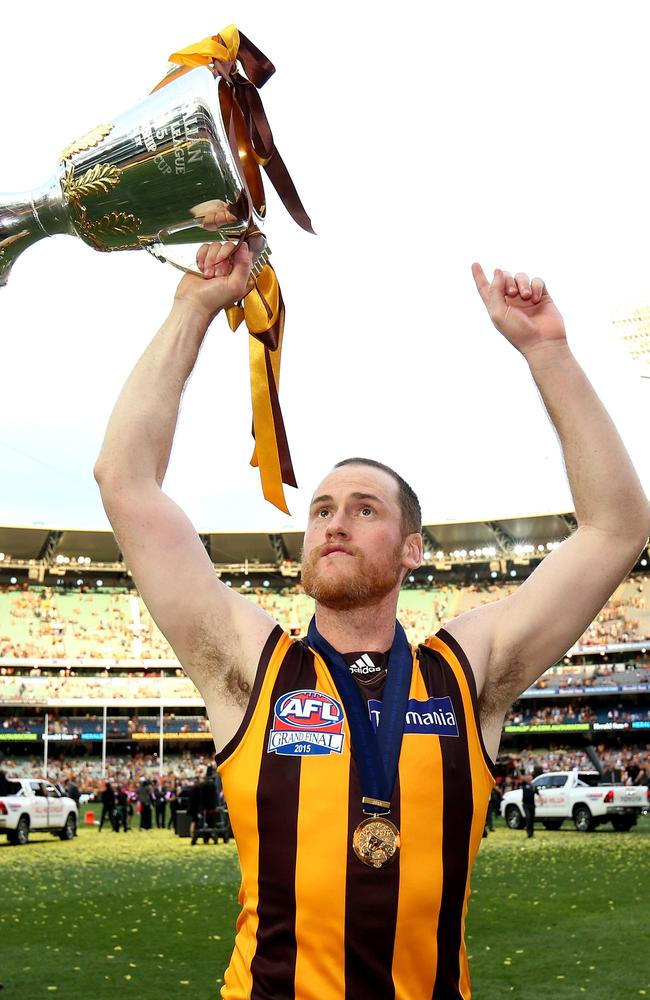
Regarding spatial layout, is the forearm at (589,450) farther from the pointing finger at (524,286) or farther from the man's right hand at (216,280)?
the man's right hand at (216,280)

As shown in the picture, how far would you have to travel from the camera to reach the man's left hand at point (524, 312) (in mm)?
2611

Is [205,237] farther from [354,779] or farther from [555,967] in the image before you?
[555,967]

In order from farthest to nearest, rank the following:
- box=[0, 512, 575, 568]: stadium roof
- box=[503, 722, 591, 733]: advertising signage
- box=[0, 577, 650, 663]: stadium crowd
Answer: box=[0, 512, 575, 568]: stadium roof
box=[0, 577, 650, 663]: stadium crowd
box=[503, 722, 591, 733]: advertising signage

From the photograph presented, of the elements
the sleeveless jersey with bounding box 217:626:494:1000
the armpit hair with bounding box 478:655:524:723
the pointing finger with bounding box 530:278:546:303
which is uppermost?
the pointing finger with bounding box 530:278:546:303

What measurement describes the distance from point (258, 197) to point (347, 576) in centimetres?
93

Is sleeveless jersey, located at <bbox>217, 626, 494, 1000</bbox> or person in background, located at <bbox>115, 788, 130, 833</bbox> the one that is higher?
sleeveless jersey, located at <bbox>217, 626, 494, 1000</bbox>

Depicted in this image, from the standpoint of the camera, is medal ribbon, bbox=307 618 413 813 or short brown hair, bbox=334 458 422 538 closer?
medal ribbon, bbox=307 618 413 813

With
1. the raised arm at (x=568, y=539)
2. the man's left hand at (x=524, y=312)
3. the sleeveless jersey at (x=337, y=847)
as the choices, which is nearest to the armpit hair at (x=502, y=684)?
the raised arm at (x=568, y=539)

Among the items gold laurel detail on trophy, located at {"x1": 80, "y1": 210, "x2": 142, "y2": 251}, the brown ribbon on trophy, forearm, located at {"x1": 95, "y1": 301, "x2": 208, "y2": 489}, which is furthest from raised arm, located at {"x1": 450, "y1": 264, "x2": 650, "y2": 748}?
gold laurel detail on trophy, located at {"x1": 80, "y1": 210, "x2": 142, "y2": 251}

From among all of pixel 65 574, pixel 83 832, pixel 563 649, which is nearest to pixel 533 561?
pixel 65 574

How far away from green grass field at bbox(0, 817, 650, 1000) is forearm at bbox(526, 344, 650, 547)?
5194 millimetres

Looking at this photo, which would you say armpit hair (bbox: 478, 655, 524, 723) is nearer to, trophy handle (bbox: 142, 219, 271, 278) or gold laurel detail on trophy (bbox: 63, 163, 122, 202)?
trophy handle (bbox: 142, 219, 271, 278)

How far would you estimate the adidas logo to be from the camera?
99.3 inches

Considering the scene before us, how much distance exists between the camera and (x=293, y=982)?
2.15 m
